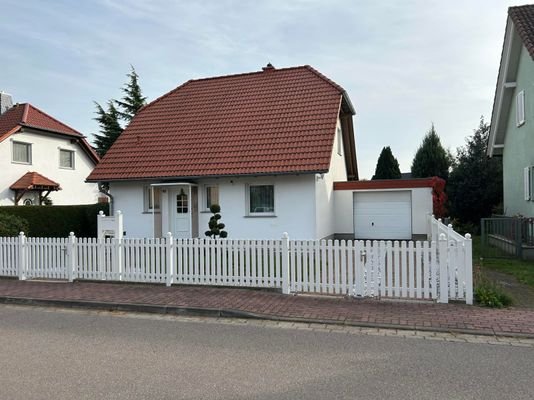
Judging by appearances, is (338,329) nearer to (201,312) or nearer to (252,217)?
(201,312)

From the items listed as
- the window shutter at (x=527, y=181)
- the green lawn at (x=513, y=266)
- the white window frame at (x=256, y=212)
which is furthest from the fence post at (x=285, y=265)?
the window shutter at (x=527, y=181)

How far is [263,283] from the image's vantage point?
892 cm

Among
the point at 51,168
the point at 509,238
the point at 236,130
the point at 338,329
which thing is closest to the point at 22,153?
the point at 51,168

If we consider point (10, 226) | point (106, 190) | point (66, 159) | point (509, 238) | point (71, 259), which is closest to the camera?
point (71, 259)

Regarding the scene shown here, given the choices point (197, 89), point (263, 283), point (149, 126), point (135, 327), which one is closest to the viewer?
point (135, 327)

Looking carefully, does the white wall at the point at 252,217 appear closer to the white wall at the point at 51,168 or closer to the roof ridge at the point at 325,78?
the roof ridge at the point at 325,78

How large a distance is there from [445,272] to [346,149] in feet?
51.6

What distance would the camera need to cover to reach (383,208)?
18781mm

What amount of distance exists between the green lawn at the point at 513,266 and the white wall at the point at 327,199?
5311mm

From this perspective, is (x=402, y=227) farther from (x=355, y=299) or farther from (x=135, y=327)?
(x=135, y=327)

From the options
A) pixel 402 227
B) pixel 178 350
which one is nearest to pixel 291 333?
pixel 178 350

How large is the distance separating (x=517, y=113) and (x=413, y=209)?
208 inches

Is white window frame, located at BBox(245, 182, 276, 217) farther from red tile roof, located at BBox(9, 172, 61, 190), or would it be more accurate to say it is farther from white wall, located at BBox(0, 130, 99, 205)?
white wall, located at BBox(0, 130, 99, 205)

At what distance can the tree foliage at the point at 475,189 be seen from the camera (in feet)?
78.6
